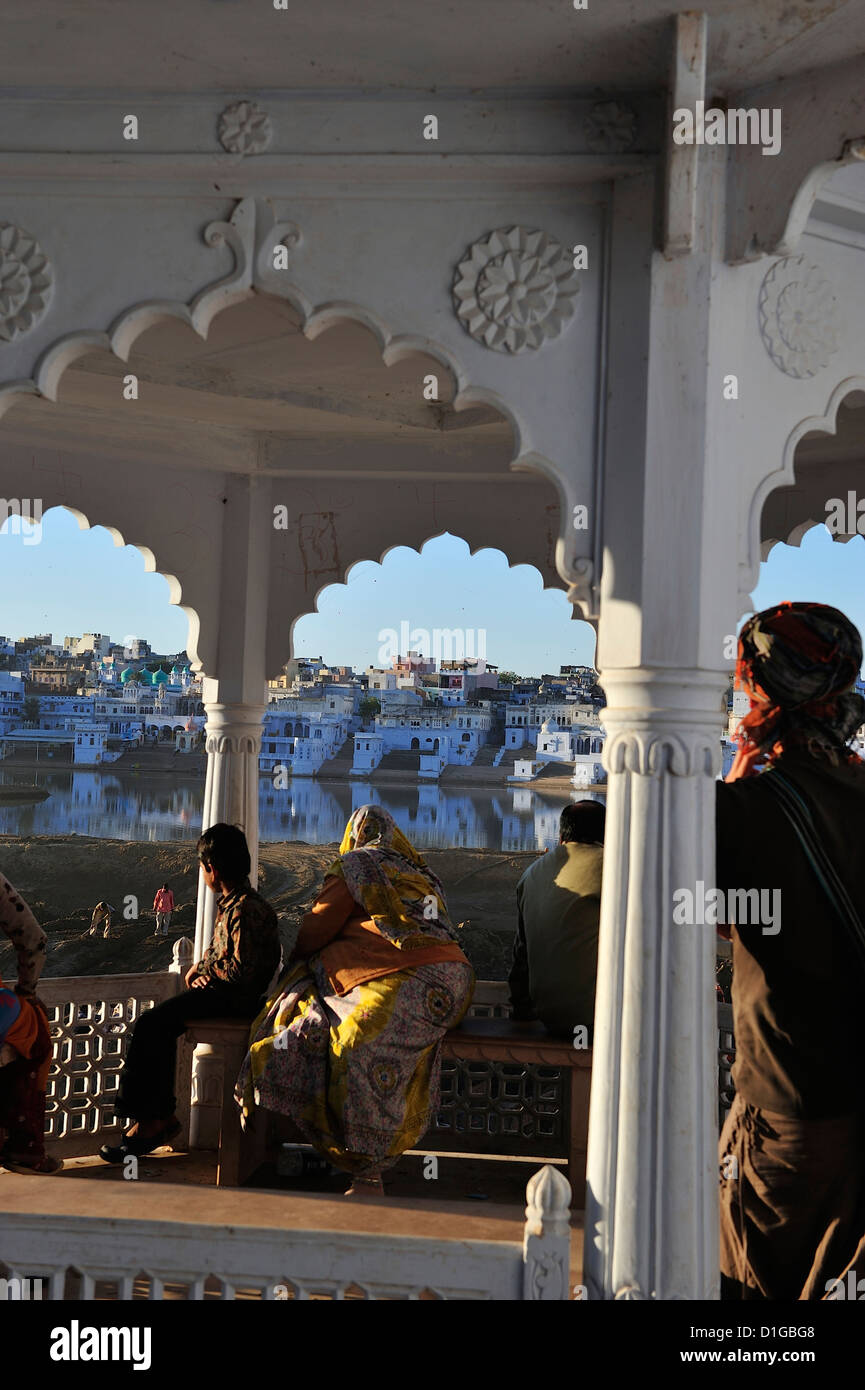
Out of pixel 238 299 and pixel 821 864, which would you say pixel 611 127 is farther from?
pixel 821 864

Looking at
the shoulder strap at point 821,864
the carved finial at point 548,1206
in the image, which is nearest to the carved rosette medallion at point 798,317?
the shoulder strap at point 821,864

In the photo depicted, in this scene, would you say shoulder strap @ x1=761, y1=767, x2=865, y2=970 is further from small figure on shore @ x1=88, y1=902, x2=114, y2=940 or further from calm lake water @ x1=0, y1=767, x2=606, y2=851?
small figure on shore @ x1=88, y1=902, x2=114, y2=940

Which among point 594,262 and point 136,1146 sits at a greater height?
point 594,262

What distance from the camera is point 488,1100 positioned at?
495 centimetres

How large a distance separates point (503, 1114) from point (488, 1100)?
4.3 inches

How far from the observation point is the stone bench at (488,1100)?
4.07 m

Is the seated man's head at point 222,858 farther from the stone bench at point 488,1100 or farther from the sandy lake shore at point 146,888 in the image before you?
the sandy lake shore at point 146,888

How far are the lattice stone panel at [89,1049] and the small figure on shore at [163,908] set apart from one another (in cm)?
1709

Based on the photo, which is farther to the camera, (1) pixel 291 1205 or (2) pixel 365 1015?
(2) pixel 365 1015

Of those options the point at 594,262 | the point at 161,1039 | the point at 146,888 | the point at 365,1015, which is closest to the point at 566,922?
the point at 365,1015

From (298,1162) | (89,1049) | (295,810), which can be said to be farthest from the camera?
(295,810)

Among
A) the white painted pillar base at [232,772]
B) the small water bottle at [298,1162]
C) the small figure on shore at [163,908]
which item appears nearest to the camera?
the small water bottle at [298,1162]

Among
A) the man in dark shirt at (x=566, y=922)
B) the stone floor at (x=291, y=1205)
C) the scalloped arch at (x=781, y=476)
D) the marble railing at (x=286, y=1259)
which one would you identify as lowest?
→ the stone floor at (x=291, y=1205)
